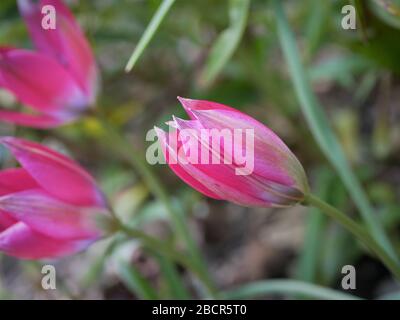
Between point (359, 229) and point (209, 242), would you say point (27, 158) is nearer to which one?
point (359, 229)

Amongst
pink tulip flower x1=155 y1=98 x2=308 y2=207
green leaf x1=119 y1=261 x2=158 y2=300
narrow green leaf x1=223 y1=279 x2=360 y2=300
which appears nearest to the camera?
pink tulip flower x1=155 y1=98 x2=308 y2=207

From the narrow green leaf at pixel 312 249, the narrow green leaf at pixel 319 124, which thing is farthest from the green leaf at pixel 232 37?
the narrow green leaf at pixel 312 249

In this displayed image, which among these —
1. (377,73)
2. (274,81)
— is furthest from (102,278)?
(377,73)

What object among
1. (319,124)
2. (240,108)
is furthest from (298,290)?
(240,108)

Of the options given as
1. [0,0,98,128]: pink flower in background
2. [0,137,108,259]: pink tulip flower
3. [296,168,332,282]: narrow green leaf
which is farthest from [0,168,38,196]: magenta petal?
[296,168,332,282]: narrow green leaf

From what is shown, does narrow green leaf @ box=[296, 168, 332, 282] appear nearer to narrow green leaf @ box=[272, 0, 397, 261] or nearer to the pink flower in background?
narrow green leaf @ box=[272, 0, 397, 261]

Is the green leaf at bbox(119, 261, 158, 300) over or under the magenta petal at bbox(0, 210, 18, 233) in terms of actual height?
under

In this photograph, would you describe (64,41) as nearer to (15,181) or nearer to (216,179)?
(15,181)
